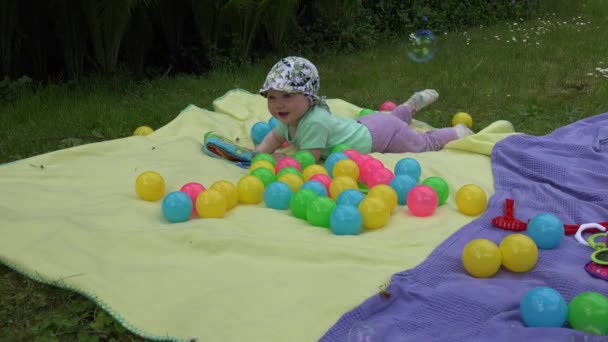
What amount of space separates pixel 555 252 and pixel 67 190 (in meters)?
2.48

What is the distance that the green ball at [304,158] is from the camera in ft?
12.6

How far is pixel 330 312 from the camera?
6.93ft

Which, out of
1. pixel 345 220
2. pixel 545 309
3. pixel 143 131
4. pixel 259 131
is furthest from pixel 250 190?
pixel 545 309

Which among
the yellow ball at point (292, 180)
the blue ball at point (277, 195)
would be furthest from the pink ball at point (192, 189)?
the yellow ball at point (292, 180)

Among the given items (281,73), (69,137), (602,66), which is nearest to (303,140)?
(281,73)

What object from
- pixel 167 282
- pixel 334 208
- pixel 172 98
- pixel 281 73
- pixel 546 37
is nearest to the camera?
pixel 167 282

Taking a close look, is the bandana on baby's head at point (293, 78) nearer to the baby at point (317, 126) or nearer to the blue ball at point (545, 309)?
the baby at point (317, 126)

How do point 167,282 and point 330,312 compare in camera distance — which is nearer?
point 330,312

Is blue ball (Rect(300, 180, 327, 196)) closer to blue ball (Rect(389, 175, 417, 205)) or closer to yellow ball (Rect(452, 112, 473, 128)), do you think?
blue ball (Rect(389, 175, 417, 205))

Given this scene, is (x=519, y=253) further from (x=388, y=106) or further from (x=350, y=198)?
(x=388, y=106)

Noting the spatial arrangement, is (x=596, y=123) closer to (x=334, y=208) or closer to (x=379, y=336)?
(x=334, y=208)

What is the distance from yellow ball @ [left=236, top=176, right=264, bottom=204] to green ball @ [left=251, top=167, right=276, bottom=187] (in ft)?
0.49

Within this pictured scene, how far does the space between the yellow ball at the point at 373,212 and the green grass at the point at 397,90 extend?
4.91 feet

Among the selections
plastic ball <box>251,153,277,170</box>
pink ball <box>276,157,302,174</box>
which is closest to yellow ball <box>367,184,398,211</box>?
pink ball <box>276,157,302,174</box>
